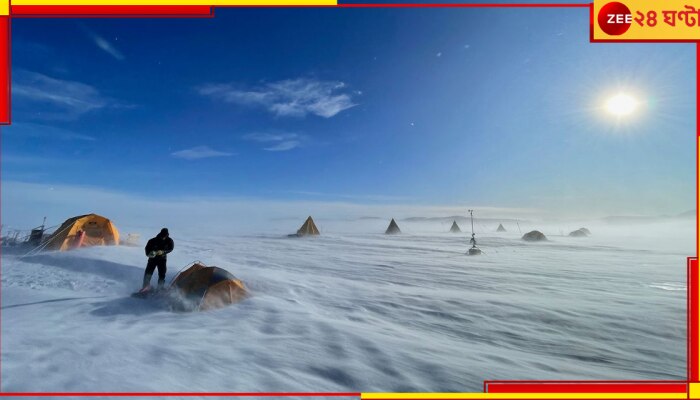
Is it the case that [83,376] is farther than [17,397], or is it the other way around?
[83,376]

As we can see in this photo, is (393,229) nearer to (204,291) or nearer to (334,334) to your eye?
(204,291)

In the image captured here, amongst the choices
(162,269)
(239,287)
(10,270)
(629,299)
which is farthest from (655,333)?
(10,270)

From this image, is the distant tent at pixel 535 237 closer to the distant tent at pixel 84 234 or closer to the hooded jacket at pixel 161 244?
the hooded jacket at pixel 161 244

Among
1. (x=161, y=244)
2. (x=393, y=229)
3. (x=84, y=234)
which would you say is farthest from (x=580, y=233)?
(x=84, y=234)

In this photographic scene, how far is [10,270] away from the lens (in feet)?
26.9

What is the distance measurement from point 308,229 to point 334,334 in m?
23.7

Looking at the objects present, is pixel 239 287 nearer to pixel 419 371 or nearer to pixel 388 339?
pixel 388 339

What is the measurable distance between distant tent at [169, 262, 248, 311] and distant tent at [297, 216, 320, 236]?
21124 mm

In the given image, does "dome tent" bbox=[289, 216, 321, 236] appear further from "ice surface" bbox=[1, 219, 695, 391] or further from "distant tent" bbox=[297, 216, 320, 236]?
"ice surface" bbox=[1, 219, 695, 391]

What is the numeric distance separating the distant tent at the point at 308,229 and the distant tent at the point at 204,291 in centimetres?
2112

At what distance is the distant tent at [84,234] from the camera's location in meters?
11.4

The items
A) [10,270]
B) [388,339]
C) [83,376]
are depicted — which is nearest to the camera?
[83,376]

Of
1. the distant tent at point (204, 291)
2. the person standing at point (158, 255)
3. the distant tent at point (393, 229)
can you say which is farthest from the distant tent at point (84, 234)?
the distant tent at point (393, 229)

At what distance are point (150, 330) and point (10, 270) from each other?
7.43 m
